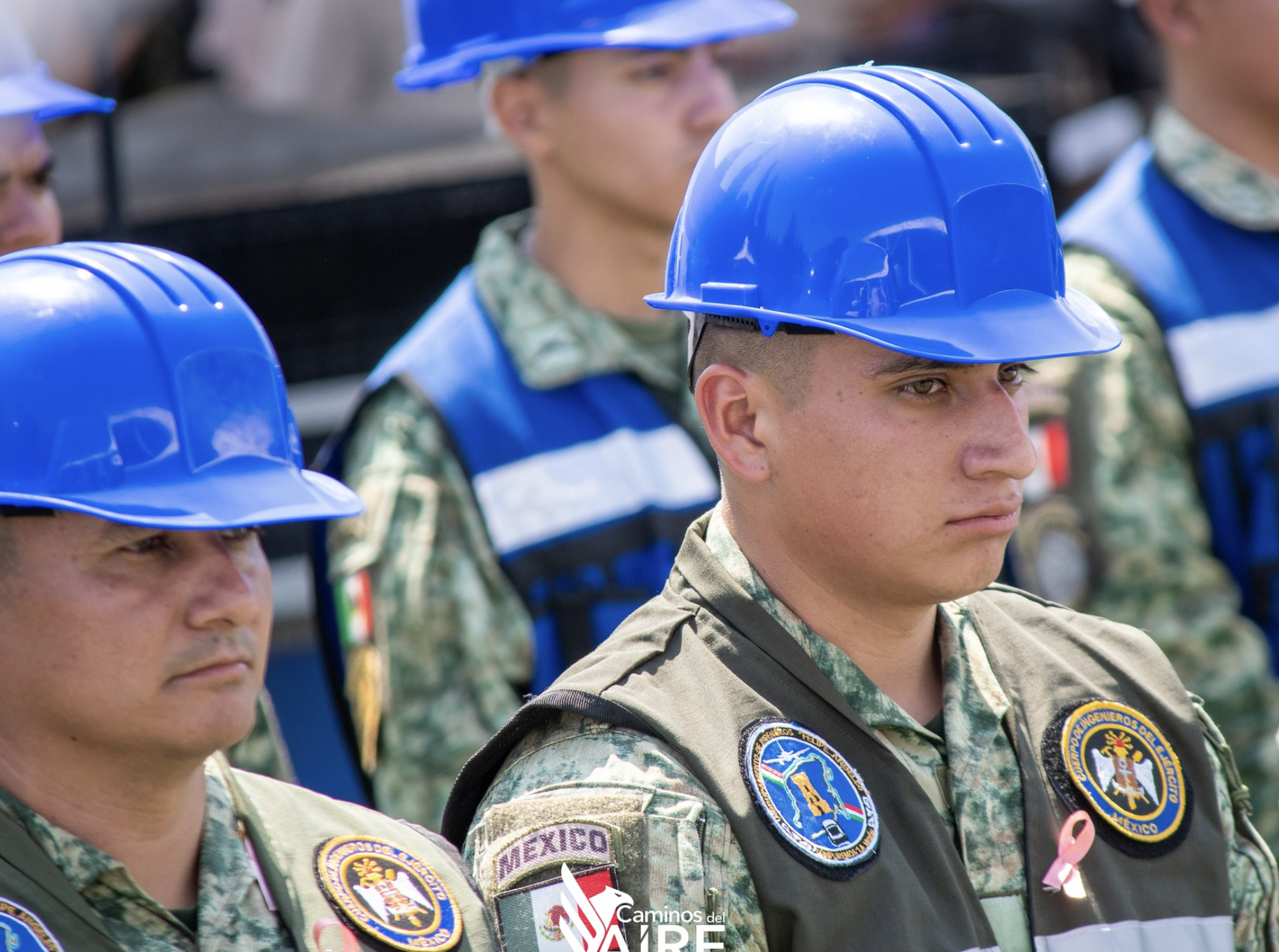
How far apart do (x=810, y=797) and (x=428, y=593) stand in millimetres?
1554

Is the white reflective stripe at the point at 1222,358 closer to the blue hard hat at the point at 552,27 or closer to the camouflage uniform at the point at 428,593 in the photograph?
the camouflage uniform at the point at 428,593

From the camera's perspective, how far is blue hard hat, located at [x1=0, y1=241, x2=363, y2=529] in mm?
2203

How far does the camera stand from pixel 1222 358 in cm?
388

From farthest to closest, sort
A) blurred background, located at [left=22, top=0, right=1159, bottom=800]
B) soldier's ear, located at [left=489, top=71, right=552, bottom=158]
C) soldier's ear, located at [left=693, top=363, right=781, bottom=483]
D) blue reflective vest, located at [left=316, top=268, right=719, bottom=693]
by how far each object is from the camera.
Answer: blurred background, located at [left=22, top=0, right=1159, bottom=800] < soldier's ear, located at [left=489, top=71, right=552, bottom=158] < blue reflective vest, located at [left=316, top=268, right=719, bottom=693] < soldier's ear, located at [left=693, top=363, right=781, bottom=483]

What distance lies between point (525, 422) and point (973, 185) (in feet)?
5.63

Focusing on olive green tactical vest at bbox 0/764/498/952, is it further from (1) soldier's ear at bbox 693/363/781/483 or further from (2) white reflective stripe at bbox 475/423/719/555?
(2) white reflective stripe at bbox 475/423/719/555

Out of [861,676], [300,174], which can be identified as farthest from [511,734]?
[300,174]

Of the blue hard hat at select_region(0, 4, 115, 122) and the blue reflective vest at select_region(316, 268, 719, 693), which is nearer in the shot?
the blue hard hat at select_region(0, 4, 115, 122)

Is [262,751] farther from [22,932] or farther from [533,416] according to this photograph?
[22,932]

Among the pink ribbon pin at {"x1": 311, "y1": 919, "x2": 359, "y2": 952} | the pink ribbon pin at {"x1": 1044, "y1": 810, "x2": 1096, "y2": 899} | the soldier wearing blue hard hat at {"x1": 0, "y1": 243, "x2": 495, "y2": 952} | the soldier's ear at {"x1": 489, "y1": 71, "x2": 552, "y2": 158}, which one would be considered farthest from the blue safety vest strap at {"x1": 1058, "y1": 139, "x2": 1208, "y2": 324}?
the pink ribbon pin at {"x1": 311, "y1": 919, "x2": 359, "y2": 952}

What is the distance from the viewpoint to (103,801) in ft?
7.44

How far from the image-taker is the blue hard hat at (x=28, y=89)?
3.38m

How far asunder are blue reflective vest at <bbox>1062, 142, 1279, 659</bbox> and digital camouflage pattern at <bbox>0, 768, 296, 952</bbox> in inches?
92.9

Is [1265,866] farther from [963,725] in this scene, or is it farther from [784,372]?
[784,372]
